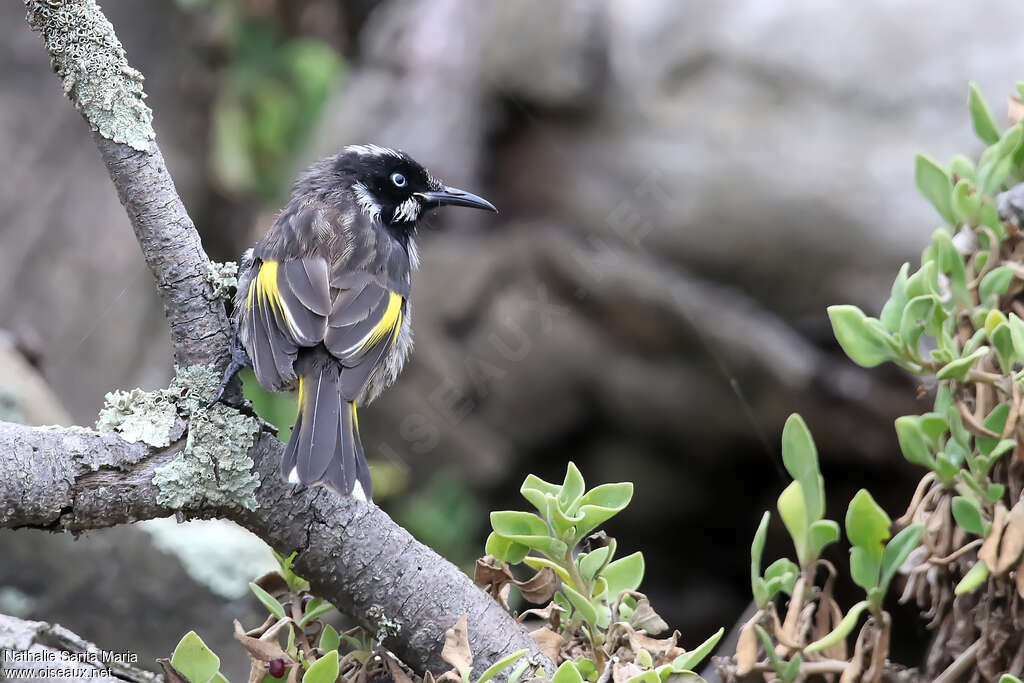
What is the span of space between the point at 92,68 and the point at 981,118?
7.19 feet

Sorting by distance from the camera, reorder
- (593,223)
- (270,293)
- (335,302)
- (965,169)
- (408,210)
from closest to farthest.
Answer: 1. (965,169)
2. (270,293)
3. (335,302)
4. (408,210)
5. (593,223)

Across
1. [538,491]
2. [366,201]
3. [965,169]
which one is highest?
[366,201]

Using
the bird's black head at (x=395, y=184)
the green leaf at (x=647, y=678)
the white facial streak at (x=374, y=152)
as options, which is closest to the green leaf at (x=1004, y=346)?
the green leaf at (x=647, y=678)

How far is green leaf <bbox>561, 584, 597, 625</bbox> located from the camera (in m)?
2.02

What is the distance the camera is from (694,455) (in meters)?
6.68

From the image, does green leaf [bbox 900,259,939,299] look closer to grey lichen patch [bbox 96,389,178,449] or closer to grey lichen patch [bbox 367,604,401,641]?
grey lichen patch [bbox 367,604,401,641]

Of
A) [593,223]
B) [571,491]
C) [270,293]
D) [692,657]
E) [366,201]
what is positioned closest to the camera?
[692,657]

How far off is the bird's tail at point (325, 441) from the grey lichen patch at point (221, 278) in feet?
1.26

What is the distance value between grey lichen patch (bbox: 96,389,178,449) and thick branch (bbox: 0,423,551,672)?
0.03m

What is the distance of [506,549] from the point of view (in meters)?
2.12

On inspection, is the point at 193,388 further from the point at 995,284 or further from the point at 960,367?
the point at 995,284

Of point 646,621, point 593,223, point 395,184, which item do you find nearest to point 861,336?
point 646,621

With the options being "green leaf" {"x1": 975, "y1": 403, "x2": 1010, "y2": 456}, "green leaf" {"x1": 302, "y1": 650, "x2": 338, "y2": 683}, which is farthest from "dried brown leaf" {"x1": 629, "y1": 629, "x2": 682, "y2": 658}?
"green leaf" {"x1": 975, "y1": 403, "x2": 1010, "y2": 456}

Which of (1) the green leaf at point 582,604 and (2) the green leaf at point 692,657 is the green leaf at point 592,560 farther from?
(2) the green leaf at point 692,657
